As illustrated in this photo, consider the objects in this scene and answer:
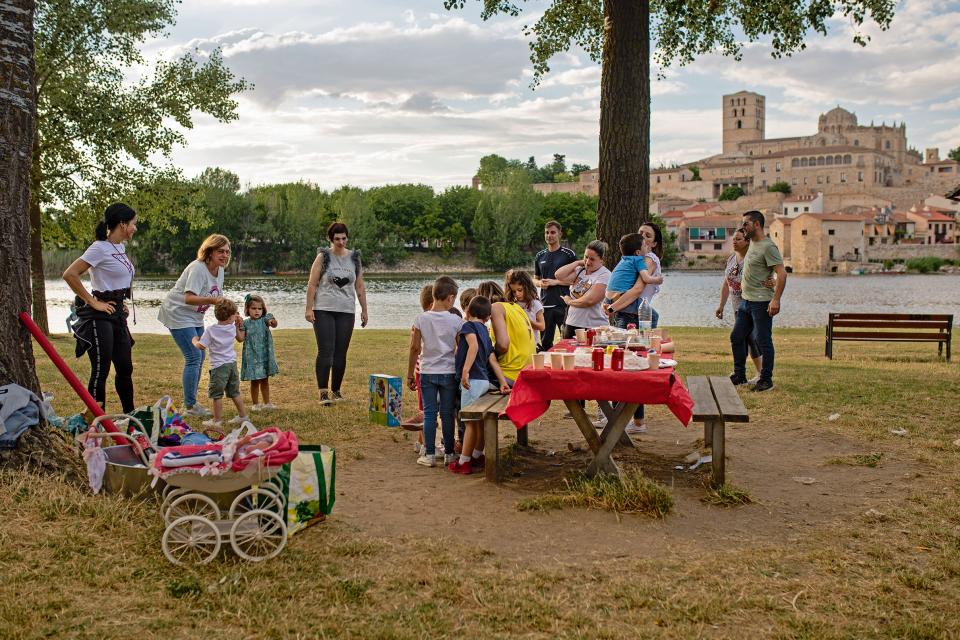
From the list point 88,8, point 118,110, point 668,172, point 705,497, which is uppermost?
point 668,172

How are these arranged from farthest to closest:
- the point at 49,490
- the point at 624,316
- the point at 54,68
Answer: the point at 54,68
the point at 624,316
the point at 49,490

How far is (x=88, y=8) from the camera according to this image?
17906 millimetres

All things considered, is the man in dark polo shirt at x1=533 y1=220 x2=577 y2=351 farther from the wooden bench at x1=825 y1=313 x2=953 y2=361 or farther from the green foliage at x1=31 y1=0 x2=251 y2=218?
the green foliage at x1=31 y1=0 x2=251 y2=218

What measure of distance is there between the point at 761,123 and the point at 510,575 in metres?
185

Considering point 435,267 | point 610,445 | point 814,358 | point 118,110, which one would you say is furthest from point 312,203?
point 610,445

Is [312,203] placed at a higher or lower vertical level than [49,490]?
higher

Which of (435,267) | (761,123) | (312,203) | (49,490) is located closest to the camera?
(49,490)

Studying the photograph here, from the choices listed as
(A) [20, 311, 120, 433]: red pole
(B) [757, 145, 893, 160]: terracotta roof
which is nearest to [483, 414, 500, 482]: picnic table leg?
(A) [20, 311, 120, 433]: red pole

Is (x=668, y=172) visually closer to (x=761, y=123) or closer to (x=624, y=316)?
(x=761, y=123)

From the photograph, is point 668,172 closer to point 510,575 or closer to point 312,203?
point 312,203

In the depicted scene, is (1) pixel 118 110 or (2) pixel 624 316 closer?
(2) pixel 624 316

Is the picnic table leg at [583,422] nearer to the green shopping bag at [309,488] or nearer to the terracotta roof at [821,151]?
the green shopping bag at [309,488]

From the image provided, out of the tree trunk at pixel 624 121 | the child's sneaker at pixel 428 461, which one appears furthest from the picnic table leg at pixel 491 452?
the tree trunk at pixel 624 121

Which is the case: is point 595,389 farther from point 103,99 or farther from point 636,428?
point 103,99
